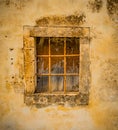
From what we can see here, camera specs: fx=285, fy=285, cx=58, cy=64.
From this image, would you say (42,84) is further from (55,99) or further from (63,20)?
(63,20)

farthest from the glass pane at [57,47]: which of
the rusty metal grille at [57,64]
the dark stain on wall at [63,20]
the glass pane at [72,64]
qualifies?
the dark stain on wall at [63,20]

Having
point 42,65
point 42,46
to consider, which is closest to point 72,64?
point 42,65

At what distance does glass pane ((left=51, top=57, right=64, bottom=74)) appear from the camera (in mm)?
5948

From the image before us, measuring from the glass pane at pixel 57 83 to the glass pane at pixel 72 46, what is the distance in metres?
0.58

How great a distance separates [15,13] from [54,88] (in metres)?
1.75

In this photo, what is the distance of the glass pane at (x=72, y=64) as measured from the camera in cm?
596

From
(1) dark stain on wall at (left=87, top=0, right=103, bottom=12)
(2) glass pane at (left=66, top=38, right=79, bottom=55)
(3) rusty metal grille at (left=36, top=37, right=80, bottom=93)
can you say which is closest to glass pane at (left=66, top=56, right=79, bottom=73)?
(3) rusty metal grille at (left=36, top=37, right=80, bottom=93)

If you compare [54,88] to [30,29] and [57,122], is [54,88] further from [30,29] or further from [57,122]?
[30,29]

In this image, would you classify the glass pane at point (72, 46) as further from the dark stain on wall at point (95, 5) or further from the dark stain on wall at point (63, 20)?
the dark stain on wall at point (95, 5)

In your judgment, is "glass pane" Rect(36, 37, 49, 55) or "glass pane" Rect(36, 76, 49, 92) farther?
"glass pane" Rect(36, 76, 49, 92)

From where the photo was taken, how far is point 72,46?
5941 millimetres

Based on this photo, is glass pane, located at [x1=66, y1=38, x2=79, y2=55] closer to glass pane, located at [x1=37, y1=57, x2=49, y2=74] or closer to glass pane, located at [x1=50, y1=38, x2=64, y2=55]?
Result: glass pane, located at [x1=50, y1=38, x2=64, y2=55]

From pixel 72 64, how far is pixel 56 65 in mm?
337

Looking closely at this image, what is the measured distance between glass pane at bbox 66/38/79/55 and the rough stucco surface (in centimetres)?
34
